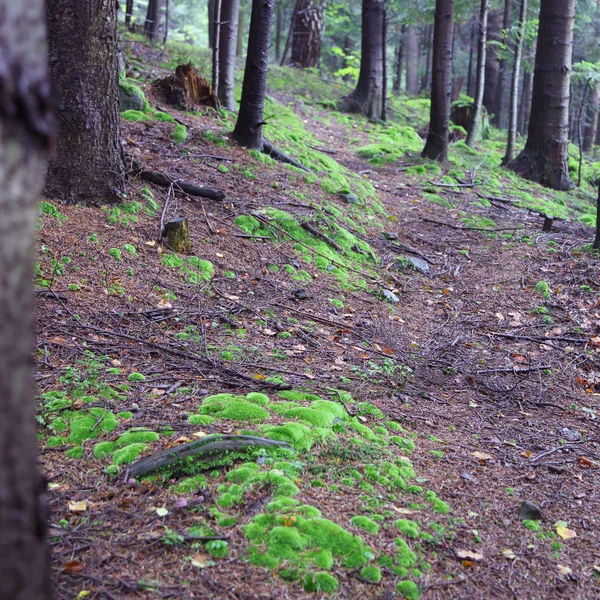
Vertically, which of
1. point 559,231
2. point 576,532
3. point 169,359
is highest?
point 559,231

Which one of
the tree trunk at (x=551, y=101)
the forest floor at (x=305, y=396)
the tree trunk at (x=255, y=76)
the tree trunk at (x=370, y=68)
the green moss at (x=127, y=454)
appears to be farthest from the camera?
the tree trunk at (x=370, y=68)

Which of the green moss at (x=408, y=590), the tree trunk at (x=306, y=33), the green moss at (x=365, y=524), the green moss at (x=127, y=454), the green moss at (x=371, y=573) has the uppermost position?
the tree trunk at (x=306, y=33)

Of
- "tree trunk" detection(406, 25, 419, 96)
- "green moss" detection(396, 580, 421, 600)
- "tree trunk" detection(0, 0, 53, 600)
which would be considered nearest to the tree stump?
"green moss" detection(396, 580, 421, 600)

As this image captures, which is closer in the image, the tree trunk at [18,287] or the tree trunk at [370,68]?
the tree trunk at [18,287]

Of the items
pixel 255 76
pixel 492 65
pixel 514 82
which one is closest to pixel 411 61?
pixel 492 65

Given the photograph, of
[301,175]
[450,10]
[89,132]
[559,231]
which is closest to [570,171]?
[450,10]

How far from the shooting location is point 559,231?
Answer: 9.62 meters

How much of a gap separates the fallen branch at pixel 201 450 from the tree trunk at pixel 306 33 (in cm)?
2019

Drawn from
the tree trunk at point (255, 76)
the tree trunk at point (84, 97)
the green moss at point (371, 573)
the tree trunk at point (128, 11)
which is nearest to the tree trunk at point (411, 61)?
the tree trunk at point (128, 11)

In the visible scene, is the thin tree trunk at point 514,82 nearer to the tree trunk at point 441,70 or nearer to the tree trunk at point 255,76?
the tree trunk at point 441,70

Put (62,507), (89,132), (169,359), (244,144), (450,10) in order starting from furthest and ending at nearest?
(450,10) → (244,144) → (89,132) → (169,359) → (62,507)

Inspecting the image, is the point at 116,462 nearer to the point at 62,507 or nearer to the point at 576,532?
the point at 62,507

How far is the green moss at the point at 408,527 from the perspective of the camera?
3.04m

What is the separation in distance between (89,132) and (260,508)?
4.62 m
